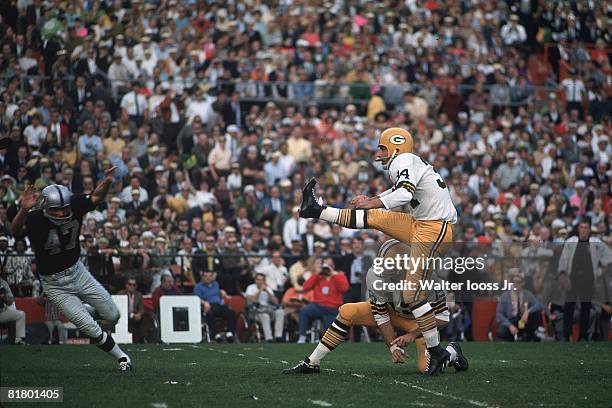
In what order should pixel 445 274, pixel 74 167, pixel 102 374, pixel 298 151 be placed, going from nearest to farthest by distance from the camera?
pixel 102 374 → pixel 445 274 → pixel 74 167 → pixel 298 151

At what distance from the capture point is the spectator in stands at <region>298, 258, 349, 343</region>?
16.8 metres

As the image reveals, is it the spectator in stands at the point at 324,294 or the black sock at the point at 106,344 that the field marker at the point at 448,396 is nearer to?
the black sock at the point at 106,344

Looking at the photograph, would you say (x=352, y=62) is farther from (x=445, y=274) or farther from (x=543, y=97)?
(x=445, y=274)

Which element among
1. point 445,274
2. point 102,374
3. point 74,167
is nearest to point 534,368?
point 102,374

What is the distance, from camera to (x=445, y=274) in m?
16.8

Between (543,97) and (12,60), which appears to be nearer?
(12,60)

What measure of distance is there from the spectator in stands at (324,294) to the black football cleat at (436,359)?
6564mm

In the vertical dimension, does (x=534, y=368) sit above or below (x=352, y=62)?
below

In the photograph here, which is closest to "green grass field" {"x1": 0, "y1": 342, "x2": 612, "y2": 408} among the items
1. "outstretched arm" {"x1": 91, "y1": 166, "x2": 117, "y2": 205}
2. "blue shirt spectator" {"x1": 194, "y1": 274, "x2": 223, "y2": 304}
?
"outstretched arm" {"x1": 91, "y1": 166, "x2": 117, "y2": 205}

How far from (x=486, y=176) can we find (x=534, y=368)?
10486 mm

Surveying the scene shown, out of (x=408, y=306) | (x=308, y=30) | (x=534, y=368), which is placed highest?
(x=308, y=30)

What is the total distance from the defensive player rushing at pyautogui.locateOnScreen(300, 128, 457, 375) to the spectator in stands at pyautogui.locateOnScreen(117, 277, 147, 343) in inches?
255

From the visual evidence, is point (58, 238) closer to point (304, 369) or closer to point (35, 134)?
point (304, 369)

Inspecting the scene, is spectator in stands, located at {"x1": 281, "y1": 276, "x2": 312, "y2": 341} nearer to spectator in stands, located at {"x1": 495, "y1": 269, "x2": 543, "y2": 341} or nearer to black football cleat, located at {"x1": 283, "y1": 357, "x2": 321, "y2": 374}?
spectator in stands, located at {"x1": 495, "y1": 269, "x2": 543, "y2": 341}
